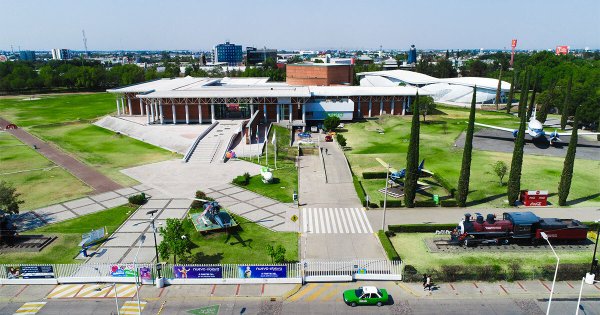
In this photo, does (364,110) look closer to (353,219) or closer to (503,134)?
(503,134)

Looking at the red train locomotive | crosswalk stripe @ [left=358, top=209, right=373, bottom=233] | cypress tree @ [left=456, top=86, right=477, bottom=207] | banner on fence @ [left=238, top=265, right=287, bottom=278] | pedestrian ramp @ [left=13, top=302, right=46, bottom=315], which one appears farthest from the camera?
cypress tree @ [left=456, top=86, right=477, bottom=207]

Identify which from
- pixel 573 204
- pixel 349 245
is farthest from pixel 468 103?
pixel 349 245

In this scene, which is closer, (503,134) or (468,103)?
(503,134)

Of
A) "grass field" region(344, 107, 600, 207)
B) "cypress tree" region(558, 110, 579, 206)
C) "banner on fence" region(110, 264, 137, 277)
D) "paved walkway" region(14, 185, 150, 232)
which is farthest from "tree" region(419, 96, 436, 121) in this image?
"banner on fence" region(110, 264, 137, 277)

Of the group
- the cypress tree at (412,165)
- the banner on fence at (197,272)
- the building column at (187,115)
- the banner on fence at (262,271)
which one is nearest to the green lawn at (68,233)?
the banner on fence at (197,272)

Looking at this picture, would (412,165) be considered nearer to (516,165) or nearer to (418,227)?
(418,227)

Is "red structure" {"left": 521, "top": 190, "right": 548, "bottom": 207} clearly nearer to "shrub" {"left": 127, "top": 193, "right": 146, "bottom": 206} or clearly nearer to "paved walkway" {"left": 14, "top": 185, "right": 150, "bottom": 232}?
"shrub" {"left": 127, "top": 193, "right": 146, "bottom": 206}

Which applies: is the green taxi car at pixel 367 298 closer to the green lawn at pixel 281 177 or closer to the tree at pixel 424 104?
the green lawn at pixel 281 177
